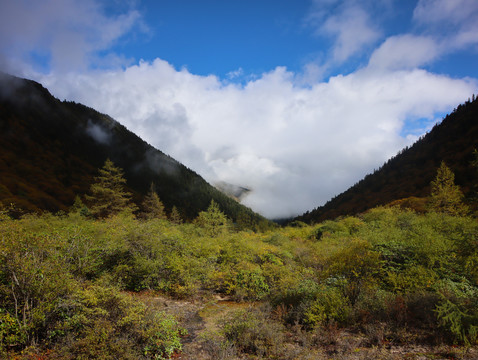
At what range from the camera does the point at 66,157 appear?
106 metres

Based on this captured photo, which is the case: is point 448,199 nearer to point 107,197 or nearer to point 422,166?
point 107,197

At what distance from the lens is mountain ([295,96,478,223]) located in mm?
79294

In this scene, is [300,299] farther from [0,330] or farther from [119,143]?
[119,143]

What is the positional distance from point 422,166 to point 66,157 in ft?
560

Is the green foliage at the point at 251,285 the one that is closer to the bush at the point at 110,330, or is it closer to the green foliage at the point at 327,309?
the green foliage at the point at 327,309

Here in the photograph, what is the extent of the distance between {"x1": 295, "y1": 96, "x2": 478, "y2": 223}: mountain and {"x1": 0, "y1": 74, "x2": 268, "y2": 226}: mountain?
183 ft

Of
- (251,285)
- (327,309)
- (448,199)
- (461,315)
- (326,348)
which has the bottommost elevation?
(251,285)

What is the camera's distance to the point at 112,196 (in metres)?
31.2

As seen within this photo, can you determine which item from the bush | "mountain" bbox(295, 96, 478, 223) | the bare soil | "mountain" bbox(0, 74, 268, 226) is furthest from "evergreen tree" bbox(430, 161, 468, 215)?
"mountain" bbox(0, 74, 268, 226)

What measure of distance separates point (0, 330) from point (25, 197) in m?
76.2

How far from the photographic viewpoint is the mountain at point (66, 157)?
242 feet

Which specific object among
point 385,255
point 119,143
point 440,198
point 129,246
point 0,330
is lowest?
point 0,330

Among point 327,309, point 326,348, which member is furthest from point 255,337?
point 327,309

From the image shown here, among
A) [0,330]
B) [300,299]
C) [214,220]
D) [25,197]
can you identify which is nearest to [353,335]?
[300,299]
